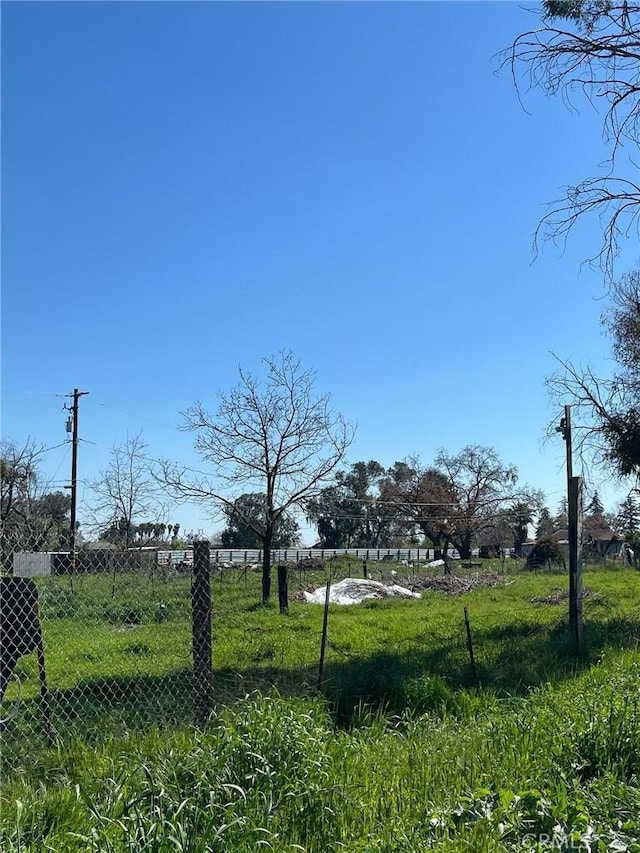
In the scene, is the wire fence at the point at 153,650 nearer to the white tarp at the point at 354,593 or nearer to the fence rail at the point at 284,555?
the fence rail at the point at 284,555

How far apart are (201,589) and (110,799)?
1.92 meters

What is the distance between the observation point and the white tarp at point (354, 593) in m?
21.5

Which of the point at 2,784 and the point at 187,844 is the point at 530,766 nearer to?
the point at 187,844

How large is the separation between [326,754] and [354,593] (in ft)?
60.3

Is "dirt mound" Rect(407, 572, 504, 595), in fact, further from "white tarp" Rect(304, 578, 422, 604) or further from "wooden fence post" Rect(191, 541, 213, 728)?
"wooden fence post" Rect(191, 541, 213, 728)

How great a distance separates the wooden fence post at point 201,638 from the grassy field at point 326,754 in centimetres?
14

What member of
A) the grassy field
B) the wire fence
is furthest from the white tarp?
the grassy field

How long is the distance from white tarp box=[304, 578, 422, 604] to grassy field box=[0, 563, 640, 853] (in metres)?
12.4

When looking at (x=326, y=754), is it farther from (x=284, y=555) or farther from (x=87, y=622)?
(x=284, y=555)

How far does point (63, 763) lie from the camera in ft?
15.2

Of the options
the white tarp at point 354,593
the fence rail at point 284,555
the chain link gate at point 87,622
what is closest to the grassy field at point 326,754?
the chain link gate at point 87,622

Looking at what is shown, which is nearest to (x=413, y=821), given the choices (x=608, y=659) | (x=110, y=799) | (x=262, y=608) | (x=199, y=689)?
(x=110, y=799)

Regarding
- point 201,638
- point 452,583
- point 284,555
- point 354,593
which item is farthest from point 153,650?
point 284,555

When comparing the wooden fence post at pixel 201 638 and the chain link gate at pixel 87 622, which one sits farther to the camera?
the wooden fence post at pixel 201 638
